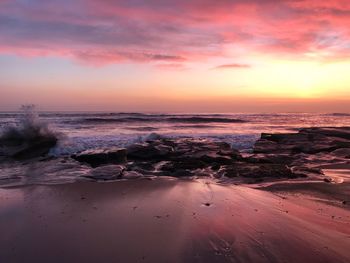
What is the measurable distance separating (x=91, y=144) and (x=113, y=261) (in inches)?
507

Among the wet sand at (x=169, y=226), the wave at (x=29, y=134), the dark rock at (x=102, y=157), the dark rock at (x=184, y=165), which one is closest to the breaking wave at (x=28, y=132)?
the wave at (x=29, y=134)

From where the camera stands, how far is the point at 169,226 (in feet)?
16.0

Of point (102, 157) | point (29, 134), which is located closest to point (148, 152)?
point (102, 157)

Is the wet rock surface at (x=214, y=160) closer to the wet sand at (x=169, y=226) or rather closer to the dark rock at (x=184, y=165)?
the dark rock at (x=184, y=165)

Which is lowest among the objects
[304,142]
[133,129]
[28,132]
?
[133,129]

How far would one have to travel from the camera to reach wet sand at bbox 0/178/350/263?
12.9 feet

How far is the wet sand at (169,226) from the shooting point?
395 cm

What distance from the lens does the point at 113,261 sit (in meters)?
3.75

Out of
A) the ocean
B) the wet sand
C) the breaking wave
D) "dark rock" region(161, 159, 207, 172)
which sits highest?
the breaking wave

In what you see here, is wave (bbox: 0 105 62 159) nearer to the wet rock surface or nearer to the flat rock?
the wet rock surface

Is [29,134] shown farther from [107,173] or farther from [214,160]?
[214,160]

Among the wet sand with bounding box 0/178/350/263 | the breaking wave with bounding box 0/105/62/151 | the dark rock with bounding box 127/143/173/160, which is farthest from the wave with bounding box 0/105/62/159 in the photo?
the wet sand with bounding box 0/178/350/263

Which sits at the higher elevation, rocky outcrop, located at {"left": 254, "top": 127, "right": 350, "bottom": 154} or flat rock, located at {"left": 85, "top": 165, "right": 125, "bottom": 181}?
rocky outcrop, located at {"left": 254, "top": 127, "right": 350, "bottom": 154}

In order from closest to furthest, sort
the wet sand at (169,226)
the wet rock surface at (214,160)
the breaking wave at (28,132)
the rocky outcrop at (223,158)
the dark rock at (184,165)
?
the wet sand at (169,226) < the wet rock surface at (214,160) < the rocky outcrop at (223,158) < the dark rock at (184,165) < the breaking wave at (28,132)
